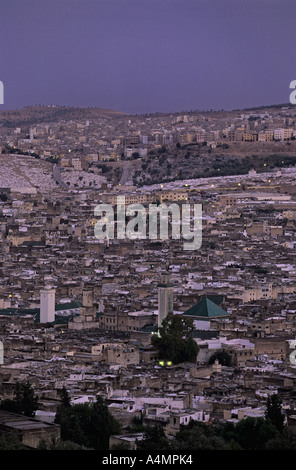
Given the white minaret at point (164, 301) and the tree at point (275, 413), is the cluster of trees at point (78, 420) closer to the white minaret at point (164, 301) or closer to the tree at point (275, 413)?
the tree at point (275, 413)

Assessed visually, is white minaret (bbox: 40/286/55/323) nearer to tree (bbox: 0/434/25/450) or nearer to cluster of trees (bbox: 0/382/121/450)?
cluster of trees (bbox: 0/382/121/450)

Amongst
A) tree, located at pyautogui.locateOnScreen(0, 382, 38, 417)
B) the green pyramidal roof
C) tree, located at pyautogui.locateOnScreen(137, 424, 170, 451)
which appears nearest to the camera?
tree, located at pyautogui.locateOnScreen(137, 424, 170, 451)

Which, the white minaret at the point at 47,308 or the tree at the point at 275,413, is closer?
the tree at the point at 275,413

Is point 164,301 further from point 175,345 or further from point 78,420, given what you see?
point 78,420

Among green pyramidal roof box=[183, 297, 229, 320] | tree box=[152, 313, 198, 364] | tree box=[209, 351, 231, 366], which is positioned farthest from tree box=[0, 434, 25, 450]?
green pyramidal roof box=[183, 297, 229, 320]

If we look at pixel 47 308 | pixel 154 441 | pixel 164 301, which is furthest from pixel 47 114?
pixel 154 441

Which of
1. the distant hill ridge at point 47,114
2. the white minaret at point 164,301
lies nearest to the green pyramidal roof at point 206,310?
the white minaret at point 164,301

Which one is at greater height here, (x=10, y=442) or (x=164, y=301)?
(x=164, y=301)
